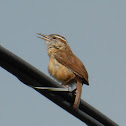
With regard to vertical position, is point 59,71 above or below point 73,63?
below

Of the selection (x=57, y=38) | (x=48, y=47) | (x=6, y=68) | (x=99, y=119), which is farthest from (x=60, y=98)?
(x=57, y=38)

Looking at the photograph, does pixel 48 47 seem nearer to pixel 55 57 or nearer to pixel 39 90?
pixel 55 57

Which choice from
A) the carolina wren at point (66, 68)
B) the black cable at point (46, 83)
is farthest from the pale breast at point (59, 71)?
the black cable at point (46, 83)

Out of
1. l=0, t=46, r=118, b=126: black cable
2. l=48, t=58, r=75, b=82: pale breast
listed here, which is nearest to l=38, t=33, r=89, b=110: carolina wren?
l=48, t=58, r=75, b=82: pale breast

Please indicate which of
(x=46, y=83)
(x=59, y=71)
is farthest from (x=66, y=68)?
(x=46, y=83)

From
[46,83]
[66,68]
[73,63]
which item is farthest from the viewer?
[73,63]

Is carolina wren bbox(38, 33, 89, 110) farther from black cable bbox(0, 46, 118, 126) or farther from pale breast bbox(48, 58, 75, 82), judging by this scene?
black cable bbox(0, 46, 118, 126)

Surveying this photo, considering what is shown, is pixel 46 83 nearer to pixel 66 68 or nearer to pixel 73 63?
pixel 66 68
